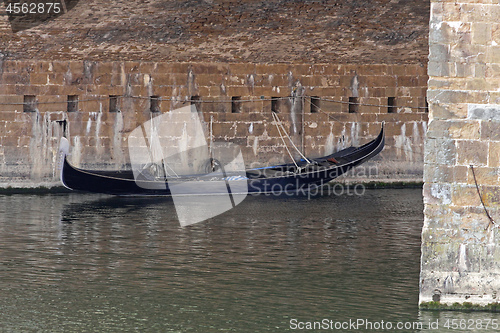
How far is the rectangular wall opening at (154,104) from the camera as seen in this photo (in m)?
14.0

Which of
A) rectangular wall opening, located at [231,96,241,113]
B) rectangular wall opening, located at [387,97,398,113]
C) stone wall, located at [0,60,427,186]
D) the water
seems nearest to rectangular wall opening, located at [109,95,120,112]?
stone wall, located at [0,60,427,186]

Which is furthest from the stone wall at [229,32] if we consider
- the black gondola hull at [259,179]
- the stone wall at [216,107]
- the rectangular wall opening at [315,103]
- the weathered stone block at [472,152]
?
the weathered stone block at [472,152]

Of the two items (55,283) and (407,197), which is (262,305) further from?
(407,197)

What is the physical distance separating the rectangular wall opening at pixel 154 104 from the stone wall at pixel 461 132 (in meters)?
8.91

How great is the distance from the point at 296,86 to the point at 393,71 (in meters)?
1.89

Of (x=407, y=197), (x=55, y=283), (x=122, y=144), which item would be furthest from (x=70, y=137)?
(x=55, y=283)

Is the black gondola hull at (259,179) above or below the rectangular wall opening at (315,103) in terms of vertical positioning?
below

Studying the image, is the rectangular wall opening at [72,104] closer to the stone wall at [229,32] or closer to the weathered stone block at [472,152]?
the stone wall at [229,32]

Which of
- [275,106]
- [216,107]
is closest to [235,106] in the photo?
[216,107]

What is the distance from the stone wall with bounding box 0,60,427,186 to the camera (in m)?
13.5

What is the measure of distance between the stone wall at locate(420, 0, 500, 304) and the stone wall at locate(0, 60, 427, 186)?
342 inches

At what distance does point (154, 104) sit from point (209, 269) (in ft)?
23.5

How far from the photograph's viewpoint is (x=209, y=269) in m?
7.31

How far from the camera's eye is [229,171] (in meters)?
14.1
